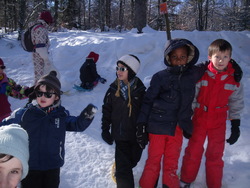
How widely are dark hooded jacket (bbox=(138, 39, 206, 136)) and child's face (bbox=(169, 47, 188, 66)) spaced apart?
7 cm

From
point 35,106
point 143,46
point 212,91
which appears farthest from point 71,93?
point 212,91

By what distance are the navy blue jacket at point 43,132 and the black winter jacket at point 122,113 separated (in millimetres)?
468

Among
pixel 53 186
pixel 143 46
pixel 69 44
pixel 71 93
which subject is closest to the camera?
pixel 53 186

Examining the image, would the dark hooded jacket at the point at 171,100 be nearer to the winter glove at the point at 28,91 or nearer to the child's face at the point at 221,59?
the child's face at the point at 221,59

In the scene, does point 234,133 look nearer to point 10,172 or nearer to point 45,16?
point 10,172

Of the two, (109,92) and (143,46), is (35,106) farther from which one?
Answer: (143,46)

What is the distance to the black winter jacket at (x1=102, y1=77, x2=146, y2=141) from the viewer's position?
263 cm

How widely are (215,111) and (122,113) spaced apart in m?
1.07

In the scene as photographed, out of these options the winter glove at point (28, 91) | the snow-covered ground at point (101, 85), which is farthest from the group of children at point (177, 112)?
the winter glove at point (28, 91)

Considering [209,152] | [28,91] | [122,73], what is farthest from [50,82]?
[209,152]

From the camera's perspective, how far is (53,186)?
2.22 m

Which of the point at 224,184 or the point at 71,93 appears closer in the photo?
the point at 224,184

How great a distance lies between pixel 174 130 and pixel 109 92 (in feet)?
2.92

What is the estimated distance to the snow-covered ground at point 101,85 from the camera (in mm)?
2961
